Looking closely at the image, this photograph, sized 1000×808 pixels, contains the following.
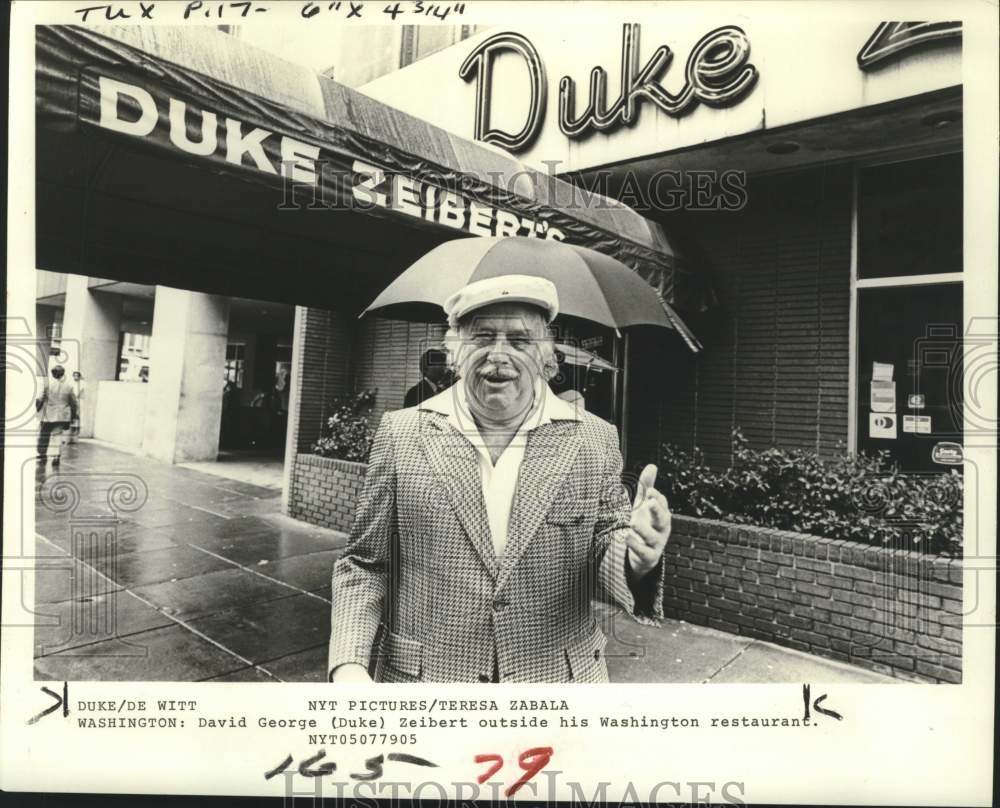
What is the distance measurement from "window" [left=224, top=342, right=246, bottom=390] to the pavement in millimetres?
5523

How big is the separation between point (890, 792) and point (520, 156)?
13.5ft

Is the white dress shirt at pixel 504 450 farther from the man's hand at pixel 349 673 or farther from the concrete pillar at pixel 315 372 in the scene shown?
the concrete pillar at pixel 315 372

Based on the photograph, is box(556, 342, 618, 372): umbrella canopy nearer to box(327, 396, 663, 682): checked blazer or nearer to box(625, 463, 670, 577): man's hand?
box(327, 396, 663, 682): checked blazer

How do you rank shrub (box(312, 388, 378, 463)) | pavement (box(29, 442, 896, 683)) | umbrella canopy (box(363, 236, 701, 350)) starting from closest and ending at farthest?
umbrella canopy (box(363, 236, 701, 350)), pavement (box(29, 442, 896, 683)), shrub (box(312, 388, 378, 463))

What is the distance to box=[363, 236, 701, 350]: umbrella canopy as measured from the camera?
260cm

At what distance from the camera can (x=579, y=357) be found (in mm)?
3438

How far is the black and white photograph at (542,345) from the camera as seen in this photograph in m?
2.05

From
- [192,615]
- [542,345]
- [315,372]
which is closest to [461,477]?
[542,345]

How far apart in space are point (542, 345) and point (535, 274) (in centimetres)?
49

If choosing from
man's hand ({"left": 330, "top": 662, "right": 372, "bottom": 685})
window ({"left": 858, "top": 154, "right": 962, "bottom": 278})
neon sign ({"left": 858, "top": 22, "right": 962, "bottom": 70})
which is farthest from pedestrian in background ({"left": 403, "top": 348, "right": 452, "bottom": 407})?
window ({"left": 858, "top": 154, "right": 962, "bottom": 278})

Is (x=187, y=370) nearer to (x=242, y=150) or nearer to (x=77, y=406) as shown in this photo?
(x=77, y=406)

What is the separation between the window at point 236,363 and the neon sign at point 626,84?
25.0 ft

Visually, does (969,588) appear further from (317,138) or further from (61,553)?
(61,553)

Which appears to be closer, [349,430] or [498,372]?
[498,372]
